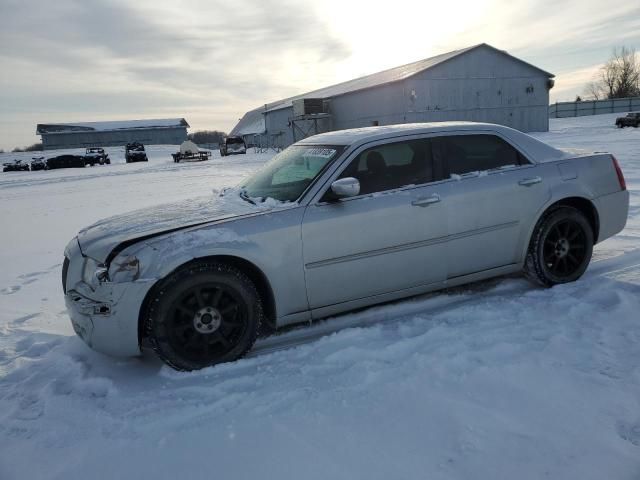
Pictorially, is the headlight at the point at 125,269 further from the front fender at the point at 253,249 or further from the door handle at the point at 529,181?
the door handle at the point at 529,181

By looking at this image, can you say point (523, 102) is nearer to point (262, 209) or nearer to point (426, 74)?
point (426, 74)

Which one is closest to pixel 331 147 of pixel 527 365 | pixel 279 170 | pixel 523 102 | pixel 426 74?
pixel 279 170

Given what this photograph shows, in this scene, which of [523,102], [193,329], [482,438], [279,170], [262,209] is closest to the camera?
[482,438]

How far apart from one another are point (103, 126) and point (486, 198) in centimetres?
8026

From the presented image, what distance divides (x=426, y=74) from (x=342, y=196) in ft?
101

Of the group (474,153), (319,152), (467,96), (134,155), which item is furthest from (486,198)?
(134,155)

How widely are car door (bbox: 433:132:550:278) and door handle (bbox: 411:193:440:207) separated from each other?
118 millimetres

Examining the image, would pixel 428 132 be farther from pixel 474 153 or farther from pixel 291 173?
pixel 291 173

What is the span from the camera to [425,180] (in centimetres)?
394

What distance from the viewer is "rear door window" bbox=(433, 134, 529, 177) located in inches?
161

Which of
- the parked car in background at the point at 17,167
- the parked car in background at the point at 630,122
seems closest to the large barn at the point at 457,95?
the parked car in background at the point at 630,122

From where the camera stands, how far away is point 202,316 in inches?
129

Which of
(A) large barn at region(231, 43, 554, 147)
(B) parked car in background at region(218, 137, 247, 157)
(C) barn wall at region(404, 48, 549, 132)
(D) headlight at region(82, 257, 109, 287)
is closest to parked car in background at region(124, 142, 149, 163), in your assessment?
(B) parked car in background at region(218, 137, 247, 157)

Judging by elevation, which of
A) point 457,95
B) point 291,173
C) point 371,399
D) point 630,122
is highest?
point 457,95
